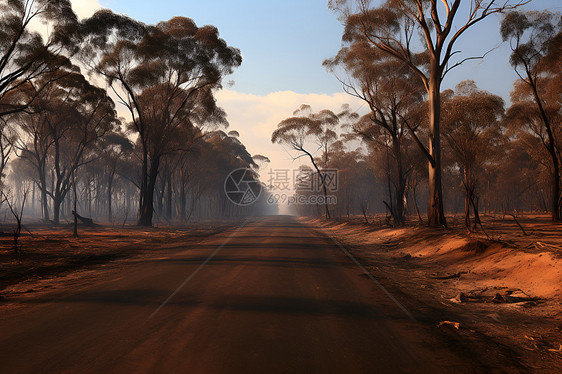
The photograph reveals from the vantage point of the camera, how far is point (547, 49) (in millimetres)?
23391

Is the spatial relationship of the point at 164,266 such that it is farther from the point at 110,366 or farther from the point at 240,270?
the point at 110,366

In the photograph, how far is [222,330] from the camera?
5141 millimetres

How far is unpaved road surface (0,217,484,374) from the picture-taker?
404 centimetres

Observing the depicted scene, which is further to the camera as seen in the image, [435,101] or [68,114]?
[68,114]

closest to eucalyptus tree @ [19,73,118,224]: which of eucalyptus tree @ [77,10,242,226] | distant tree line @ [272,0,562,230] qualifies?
eucalyptus tree @ [77,10,242,226]

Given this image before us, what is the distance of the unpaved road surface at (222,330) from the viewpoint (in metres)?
4.04

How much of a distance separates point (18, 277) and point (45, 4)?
1820 cm

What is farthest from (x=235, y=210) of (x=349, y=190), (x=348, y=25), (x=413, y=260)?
(x=413, y=260)

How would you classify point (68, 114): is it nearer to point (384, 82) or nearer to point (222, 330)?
point (384, 82)

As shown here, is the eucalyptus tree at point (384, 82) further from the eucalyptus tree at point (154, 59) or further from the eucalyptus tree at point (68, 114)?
the eucalyptus tree at point (68, 114)

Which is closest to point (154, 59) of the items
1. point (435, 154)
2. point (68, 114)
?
point (68, 114)

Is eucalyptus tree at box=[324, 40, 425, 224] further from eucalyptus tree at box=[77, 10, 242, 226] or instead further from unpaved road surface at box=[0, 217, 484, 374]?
unpaved road surface at box=[0, 217, 484, 374]

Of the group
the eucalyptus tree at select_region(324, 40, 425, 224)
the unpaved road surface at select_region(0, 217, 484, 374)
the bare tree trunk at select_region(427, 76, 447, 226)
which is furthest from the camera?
the eucalyptus tree at select_region(324, 40, 425, 224)

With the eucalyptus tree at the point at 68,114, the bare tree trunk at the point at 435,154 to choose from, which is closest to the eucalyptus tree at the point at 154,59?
the eucalyptus tree at the point at 68,114
